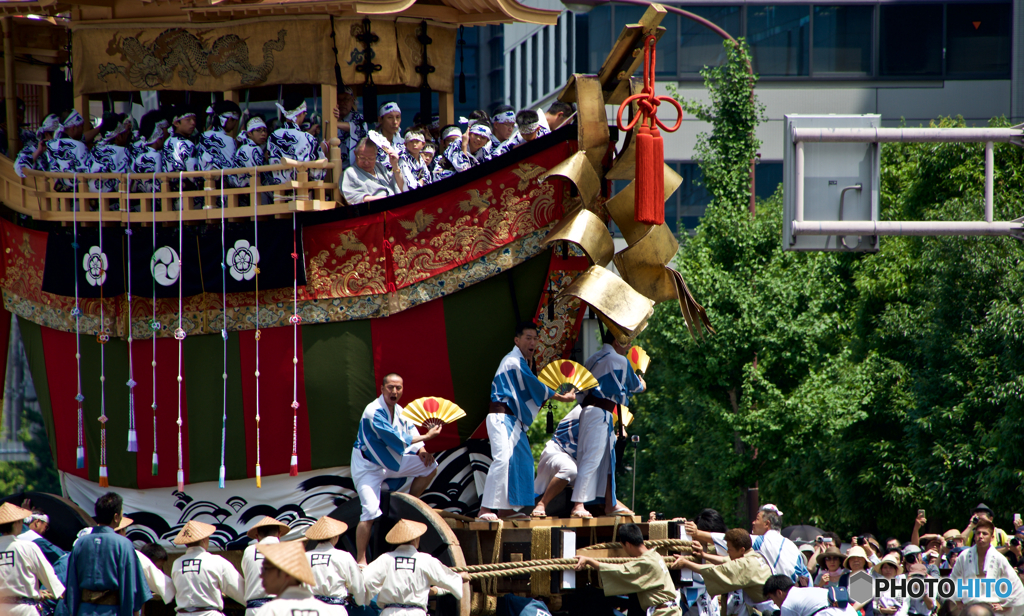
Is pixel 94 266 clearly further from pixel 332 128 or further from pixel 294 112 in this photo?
pixel 332 128

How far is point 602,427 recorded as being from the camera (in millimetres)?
9617

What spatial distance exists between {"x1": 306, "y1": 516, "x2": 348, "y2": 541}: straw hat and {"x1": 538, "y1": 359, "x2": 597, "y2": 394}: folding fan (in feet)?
6.00

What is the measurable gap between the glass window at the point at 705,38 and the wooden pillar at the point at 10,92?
69.1 ft

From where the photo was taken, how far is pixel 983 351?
1595 centimetres

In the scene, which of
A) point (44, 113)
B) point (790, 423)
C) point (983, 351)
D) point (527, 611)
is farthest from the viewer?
point (790, 423)

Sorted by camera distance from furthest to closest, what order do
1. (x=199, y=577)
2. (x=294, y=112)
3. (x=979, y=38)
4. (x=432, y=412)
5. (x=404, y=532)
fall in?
1. (x=979, y=38)
2. (x=294, y=112)
3. (x=432, y=412)
4. (x=199, y=577)
5. (x=404, y=532)

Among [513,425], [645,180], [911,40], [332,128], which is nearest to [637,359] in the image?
[513,425]

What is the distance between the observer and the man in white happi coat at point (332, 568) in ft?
28.0

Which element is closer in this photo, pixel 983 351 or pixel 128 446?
pixel 128 446

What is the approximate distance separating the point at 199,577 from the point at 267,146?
3.40 m

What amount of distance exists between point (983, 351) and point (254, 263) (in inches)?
401

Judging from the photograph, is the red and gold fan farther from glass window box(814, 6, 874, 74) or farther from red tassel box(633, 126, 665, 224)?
glass window box(814, 6, 874, 74)

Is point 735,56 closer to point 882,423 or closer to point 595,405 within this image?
point 882,423

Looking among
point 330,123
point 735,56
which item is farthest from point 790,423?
point 330,123
